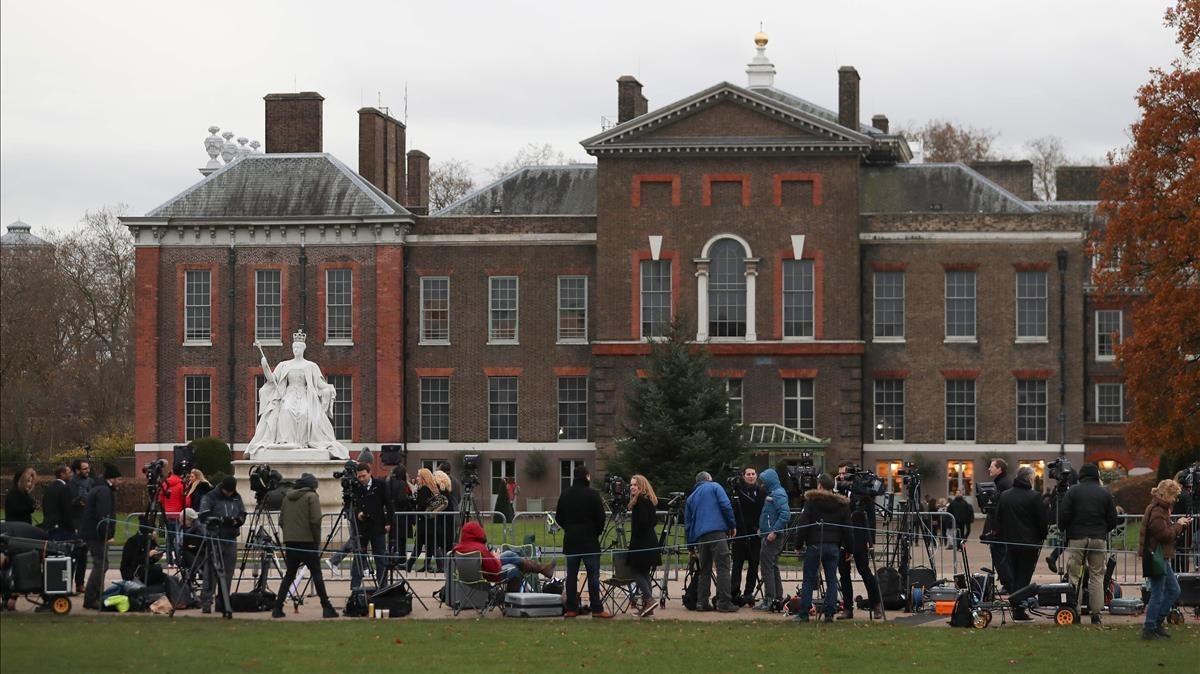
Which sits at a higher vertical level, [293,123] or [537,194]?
[293,123]

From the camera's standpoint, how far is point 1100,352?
62.1 metres

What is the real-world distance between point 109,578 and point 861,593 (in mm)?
10158

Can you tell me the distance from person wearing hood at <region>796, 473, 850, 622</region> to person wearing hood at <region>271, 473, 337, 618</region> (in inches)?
215

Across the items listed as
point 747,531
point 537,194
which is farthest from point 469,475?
point 537,194

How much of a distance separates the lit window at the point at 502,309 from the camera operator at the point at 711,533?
106 feet

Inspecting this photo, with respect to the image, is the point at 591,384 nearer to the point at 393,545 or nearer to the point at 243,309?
the point at 243,309

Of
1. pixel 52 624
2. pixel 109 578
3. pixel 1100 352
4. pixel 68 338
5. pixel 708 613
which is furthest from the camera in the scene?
pixel 68 338

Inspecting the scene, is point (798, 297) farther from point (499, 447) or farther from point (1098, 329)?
point (1098, 329)

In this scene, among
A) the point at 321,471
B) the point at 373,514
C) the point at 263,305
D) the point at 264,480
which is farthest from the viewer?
the point at 263,305

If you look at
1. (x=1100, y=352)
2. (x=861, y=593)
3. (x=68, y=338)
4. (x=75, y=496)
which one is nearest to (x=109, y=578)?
(x=75, y=496)

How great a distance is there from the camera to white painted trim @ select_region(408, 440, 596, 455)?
56.2 meters

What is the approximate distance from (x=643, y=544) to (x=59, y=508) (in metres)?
7.12

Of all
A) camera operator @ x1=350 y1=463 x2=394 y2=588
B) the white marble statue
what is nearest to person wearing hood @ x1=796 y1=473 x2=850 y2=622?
camera operator @ x1=350 y1=463 x2=394 y2=588

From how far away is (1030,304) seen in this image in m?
54.8
